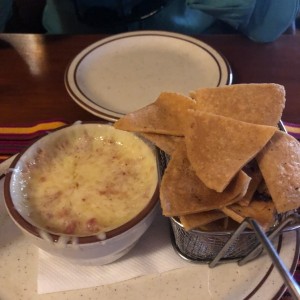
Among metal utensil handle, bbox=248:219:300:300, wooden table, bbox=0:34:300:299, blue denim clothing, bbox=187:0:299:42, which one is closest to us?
metal utensil handle, bbox=248:219:300:300

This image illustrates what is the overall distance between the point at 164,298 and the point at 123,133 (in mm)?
288

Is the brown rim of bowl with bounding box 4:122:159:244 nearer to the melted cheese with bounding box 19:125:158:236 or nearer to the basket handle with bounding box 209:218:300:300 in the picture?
the melted cheese with bounding box 19:125:158:236

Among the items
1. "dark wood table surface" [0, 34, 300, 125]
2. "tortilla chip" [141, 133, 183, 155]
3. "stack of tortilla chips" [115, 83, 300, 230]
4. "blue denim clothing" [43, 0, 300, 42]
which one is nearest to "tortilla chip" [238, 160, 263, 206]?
"stack of tortilla chips" [115, 83, 300, 230]

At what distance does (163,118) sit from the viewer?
0.73 meters

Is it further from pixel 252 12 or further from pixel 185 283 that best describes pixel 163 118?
pixel 252 12

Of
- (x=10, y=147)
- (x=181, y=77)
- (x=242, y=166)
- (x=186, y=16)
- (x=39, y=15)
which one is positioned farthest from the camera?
(x=39, y=15)

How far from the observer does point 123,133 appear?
78 centimetres

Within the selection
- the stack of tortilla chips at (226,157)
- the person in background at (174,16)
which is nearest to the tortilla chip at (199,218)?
the stack of tortilla chips at (226,157)

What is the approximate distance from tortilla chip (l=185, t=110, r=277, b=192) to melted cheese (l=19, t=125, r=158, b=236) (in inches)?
3.8

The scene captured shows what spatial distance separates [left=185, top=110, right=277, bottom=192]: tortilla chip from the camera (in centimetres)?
60

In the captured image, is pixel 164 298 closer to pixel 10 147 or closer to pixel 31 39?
pixel 10 147

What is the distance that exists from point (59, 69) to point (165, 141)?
562 millimetres

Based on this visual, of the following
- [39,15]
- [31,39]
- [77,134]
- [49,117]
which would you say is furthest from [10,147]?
[39,15]

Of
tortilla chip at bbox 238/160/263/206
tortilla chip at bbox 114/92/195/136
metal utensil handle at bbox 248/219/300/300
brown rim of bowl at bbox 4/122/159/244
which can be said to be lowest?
brown rim of bowl at bbox 4/122/159/244
